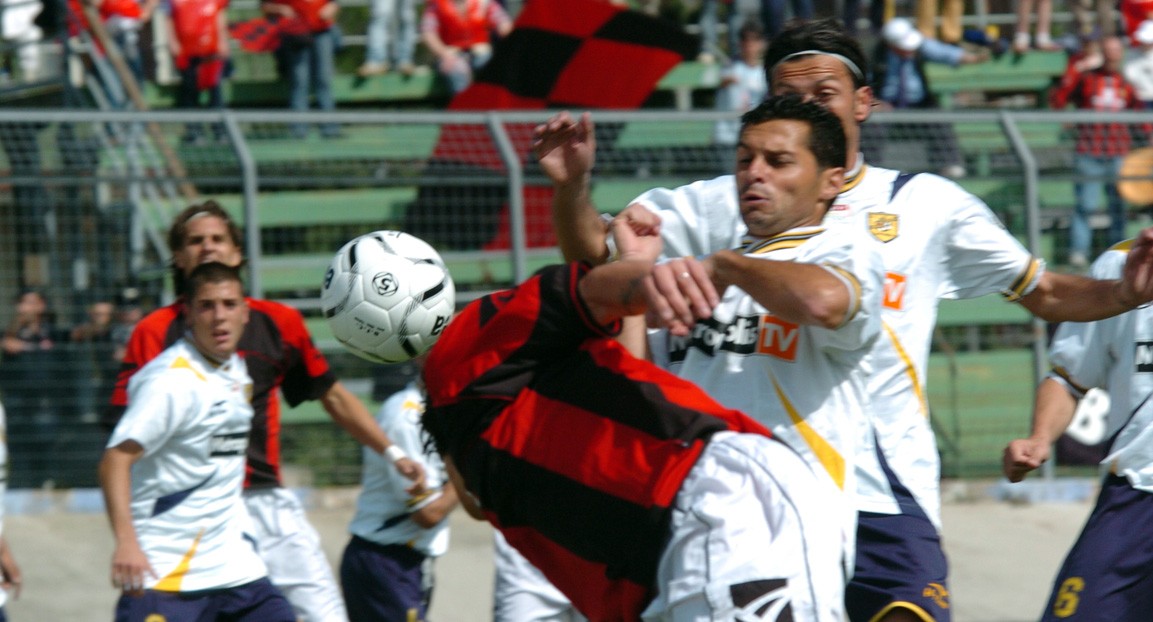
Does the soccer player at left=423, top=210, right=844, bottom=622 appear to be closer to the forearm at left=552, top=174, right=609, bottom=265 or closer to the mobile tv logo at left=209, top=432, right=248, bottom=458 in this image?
the forearm at left=552, top=174, right=609, bottom=265

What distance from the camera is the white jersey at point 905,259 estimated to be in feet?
12.8

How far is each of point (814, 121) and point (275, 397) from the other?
352cm

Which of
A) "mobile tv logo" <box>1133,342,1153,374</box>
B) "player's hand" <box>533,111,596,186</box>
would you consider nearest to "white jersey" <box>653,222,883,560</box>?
"player's hand" <box>533,111,596,186</box>

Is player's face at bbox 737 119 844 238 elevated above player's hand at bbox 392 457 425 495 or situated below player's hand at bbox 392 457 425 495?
above

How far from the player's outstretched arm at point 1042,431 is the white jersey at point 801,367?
98 centimetres

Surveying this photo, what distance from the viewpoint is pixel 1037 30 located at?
13.3 metres

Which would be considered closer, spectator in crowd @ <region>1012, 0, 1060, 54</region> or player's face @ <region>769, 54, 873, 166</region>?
player's face @ <region>769, 54, 873, 166</region>

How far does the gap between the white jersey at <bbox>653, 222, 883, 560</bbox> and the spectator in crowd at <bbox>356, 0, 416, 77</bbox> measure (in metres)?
9.21

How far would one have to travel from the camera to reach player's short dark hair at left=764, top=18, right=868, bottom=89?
13.3 ft

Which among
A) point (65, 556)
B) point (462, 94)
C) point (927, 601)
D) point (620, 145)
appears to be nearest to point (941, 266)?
point (927, 601)

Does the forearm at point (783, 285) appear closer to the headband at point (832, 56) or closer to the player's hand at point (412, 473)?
the headband at point (832, 56)

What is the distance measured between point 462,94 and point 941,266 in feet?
26.2

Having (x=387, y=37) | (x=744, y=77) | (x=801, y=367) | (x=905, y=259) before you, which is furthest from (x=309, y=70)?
(x=801, y=367)

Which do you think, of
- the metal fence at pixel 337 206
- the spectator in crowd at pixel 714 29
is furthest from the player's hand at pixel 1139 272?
the spectator in crowd at pixel 714 29
